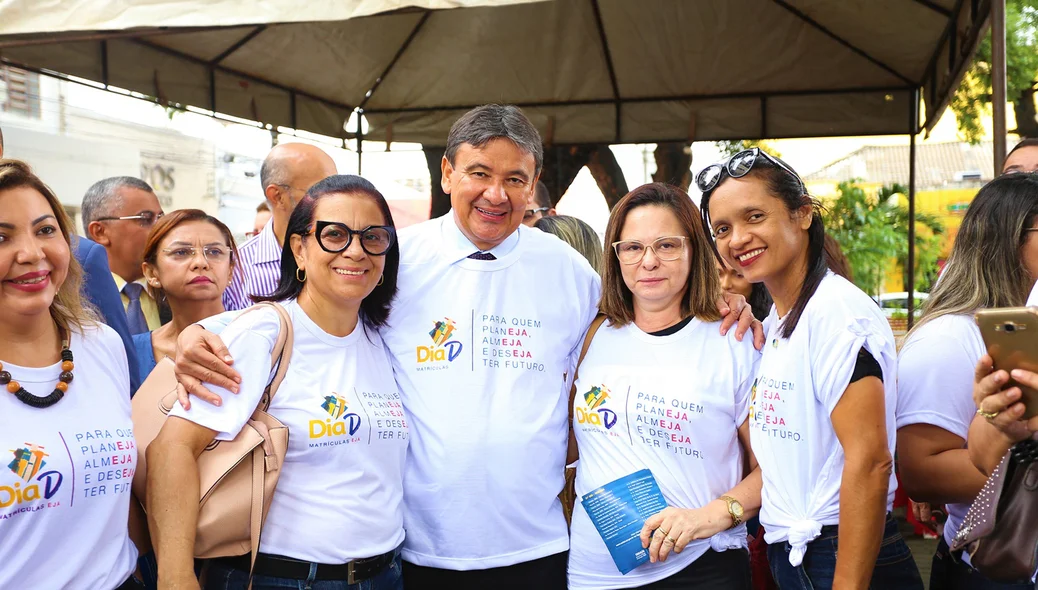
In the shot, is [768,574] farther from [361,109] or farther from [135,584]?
[361,109]

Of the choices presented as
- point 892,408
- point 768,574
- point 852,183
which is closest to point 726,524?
point 892,408

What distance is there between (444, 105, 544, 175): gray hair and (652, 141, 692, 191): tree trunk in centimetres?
472

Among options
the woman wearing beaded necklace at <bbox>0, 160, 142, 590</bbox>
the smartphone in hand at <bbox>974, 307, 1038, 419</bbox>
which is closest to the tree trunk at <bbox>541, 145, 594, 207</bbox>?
the woman wearing beaded necklace at <bbox>0, 160, 142, 590</bbox>

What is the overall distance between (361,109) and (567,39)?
2.12m

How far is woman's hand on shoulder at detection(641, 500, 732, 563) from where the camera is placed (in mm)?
2309

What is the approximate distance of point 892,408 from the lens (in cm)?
214

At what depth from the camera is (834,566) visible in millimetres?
2074

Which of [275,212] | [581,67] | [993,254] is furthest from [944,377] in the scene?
[581,67]

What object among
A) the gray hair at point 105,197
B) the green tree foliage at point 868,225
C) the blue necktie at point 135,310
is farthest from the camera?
the green tree foliage at point 868,225

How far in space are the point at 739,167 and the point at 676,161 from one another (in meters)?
5.13

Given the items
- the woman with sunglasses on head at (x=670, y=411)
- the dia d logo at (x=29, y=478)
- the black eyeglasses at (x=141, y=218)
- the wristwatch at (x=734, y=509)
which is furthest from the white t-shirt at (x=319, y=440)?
the black eyeglasses at (x=141, y=218)

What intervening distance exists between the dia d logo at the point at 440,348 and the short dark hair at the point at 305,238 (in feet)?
0.53

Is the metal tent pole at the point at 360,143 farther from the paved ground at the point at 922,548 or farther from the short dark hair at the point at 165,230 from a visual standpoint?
the paved ground at the point at 922,548

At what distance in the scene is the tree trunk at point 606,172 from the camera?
7438 mm
